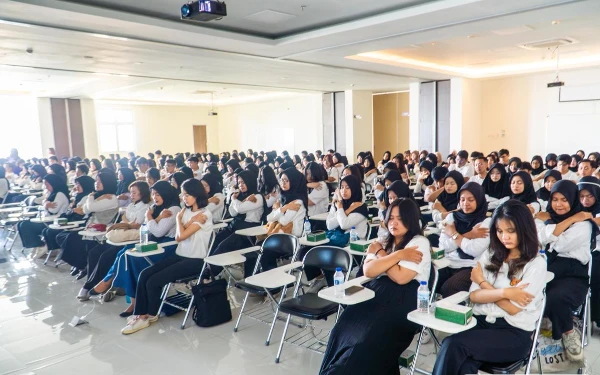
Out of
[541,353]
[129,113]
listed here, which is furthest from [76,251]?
[129,113]

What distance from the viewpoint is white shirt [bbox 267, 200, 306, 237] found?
5309mm

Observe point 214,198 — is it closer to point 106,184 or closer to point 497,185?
point 106,184

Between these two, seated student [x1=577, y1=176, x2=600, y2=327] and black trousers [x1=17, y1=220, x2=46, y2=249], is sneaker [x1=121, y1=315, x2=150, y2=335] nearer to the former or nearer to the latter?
black trousers [x1=17, y1=220, x2=46, y2=249]

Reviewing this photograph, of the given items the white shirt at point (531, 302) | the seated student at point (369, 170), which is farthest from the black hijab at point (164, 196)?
the seated student at point (369, 170)

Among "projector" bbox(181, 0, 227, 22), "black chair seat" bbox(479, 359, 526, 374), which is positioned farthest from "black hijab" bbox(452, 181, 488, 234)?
"projector" bbox(181, 0, 227, 22)

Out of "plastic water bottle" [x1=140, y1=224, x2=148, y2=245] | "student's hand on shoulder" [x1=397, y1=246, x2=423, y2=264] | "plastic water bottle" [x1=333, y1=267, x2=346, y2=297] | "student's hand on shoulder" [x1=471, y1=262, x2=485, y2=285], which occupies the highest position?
"student's hand on shoulder" [x1=397, y1=246, x2=423, y2=264]

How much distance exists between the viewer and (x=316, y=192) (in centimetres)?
687

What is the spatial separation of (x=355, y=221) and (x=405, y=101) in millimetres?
15197

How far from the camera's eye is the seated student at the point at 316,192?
22.5ft

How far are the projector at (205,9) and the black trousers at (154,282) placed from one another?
2.74m

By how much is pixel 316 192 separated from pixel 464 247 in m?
3.28

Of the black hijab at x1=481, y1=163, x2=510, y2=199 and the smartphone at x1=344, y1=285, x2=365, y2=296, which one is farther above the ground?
the black hijab at x1=481, y1=163, x2=510, y2=199

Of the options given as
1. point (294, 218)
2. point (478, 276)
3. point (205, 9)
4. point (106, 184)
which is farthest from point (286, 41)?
point (478, 276)

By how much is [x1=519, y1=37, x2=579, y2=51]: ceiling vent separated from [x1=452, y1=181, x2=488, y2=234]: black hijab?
6927 millimetres
